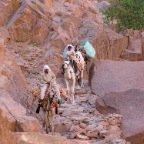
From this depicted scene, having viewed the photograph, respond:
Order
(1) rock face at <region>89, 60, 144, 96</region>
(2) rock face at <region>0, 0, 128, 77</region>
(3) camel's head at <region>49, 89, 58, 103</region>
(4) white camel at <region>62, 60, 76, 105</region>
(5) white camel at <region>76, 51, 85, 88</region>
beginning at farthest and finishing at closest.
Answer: (2) rock face at <region>0, 0, 128, 77</region>, (5) white camel at <region>76, 51, 85, 88</region>, (1) rock face at <region>89, 60, 144, 96</region>, (4) white camel at <region>62, 60, 76, 105</region>, (3) camel's head at <region>49, 89, 58, 103</region>

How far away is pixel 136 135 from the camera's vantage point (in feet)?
39.2

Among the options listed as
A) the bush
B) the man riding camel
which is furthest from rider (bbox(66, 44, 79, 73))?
the bush

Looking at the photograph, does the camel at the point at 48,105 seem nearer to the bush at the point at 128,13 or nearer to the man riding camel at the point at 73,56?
the man riding camel at the point at 73,56

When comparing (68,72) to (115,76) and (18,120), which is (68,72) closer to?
(115,76)

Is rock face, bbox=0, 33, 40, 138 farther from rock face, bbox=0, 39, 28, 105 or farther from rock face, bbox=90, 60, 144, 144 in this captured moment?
rock face, bbox=90, 60, 144, 144

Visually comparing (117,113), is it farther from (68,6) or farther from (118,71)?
(68,6)

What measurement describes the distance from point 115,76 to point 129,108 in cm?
452

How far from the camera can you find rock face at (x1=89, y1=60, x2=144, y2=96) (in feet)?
55.2

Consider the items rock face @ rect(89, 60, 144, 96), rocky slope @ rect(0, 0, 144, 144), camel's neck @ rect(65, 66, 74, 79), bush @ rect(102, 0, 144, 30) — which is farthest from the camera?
bush @ rect(102, 0, 144, 30)

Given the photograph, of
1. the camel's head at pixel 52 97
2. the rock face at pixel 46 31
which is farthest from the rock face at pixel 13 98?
the rock face at pixel 46 31

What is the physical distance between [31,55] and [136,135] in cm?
1223

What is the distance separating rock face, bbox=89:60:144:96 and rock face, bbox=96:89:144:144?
1418 millimetres

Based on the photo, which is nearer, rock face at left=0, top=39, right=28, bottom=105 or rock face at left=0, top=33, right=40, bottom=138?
rock face at left=0, top=33, right=40, bottom=138

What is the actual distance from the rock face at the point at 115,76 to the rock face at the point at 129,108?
4.65ft
